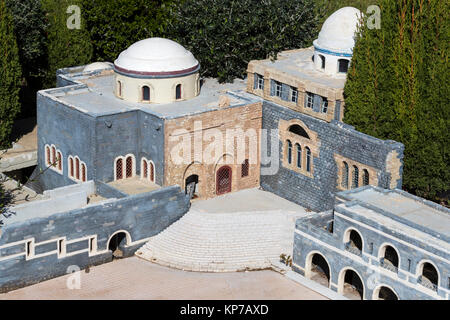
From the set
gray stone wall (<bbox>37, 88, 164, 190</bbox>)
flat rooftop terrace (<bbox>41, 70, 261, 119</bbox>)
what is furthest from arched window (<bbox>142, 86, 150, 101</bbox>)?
gray stone wall (<bbox>37, 88, 164, 190</bbox>)

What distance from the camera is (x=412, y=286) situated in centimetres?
4600

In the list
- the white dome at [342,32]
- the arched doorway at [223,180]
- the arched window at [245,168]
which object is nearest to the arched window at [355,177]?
the arched window at [245,168]

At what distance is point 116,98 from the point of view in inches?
2355

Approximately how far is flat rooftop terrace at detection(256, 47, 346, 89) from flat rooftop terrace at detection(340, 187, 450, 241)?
326 inches

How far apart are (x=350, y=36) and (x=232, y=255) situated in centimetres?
1645

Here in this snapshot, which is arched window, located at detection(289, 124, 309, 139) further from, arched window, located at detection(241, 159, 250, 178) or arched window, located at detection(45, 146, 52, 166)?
arched window, located at detection(45, 146, 52, 166)

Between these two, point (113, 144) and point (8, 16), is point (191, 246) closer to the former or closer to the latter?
point (113, 144)

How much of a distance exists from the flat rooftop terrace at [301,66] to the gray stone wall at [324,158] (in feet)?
8.85

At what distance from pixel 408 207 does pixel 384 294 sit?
4.97m

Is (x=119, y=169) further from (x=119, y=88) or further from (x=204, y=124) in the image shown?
(x=204, y=124)

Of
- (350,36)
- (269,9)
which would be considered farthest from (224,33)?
(350,36)

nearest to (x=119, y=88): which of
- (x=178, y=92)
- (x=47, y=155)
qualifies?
(x=178, y=92)

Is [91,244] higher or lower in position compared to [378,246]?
lower

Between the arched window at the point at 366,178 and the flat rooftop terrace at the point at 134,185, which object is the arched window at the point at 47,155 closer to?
the flat rooftop terrace at the point at 134,185
